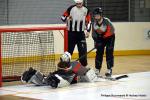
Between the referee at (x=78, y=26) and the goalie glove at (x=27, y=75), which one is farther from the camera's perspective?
the referee at (x=78, y=26)

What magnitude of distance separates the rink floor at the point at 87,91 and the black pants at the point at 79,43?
104cm

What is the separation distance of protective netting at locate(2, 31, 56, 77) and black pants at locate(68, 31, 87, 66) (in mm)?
506

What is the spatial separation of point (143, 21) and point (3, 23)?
4.84 metres

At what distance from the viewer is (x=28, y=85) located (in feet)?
30.6

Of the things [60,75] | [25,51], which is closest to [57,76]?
[60,75]

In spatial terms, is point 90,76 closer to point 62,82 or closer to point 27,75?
point 62,82

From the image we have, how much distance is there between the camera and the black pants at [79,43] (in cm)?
1072

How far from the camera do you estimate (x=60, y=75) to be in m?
8.93

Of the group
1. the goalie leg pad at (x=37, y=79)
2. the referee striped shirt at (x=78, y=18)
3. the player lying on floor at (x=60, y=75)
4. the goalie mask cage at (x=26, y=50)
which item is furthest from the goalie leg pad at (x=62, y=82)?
the referee striped shirt at (x=78, y=18)

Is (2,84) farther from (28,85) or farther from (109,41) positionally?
(109,41)

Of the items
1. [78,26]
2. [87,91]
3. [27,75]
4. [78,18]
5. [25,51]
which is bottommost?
[87,91]

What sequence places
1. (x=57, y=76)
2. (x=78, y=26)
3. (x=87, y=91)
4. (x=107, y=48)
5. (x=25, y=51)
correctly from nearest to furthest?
(x=87, y=91)
(x=57, y=76)
(x=25, y=51)
(x=107, y=48)
(x=78, y=26)

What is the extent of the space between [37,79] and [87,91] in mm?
1083

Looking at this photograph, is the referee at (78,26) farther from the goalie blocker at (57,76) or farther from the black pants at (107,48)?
the goalie blocker at (57,76)
